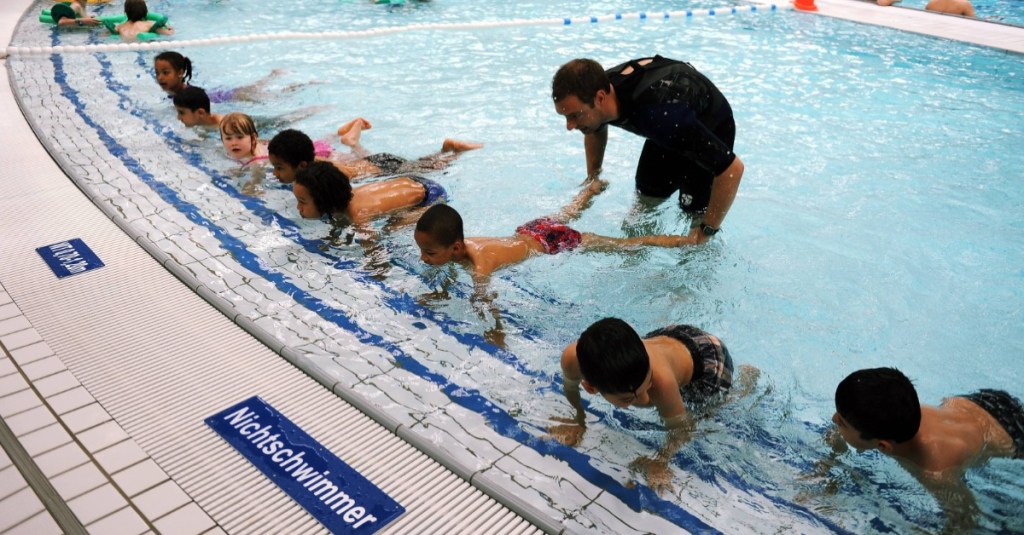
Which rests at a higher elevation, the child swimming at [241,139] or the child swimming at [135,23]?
the child swimming at [135,23]

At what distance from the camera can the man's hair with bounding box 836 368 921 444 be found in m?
2.10

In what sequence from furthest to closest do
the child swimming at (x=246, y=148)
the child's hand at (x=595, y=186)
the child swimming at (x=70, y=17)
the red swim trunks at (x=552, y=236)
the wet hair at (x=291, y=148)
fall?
the child swimming at (x=70, y=17), the child swimming at (x=246, y=148), the child's hand at (x=595, y=186), the wet hair at (x=291, y=148), the red swim trunks at (x=552, y=236)

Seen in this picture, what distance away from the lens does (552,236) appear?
12.4 ft

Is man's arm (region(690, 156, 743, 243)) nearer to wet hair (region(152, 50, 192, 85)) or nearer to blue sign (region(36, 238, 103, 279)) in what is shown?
blue sign (region(36, 238, 103, 279))

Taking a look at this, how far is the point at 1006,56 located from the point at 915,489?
8.46 metres

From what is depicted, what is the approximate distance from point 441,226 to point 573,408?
102 cm

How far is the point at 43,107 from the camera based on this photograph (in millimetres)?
6074

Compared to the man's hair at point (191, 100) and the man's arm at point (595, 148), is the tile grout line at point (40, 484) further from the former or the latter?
the man's hair at point (191, 100)

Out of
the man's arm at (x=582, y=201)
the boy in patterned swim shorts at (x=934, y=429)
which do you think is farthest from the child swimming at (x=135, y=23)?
the boy in patterned swim shorts at (x=934, y=429)

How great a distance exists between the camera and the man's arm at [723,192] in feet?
10.7

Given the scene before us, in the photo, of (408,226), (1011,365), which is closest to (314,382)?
(408,226)

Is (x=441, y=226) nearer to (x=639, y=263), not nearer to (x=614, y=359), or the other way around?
(x=614, y=359)

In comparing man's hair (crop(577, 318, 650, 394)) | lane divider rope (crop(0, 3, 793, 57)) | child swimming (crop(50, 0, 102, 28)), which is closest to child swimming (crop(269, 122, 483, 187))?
man's hair (crop(577, 318, 650, 394))

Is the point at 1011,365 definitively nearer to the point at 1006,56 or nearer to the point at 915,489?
the point at 915,489
